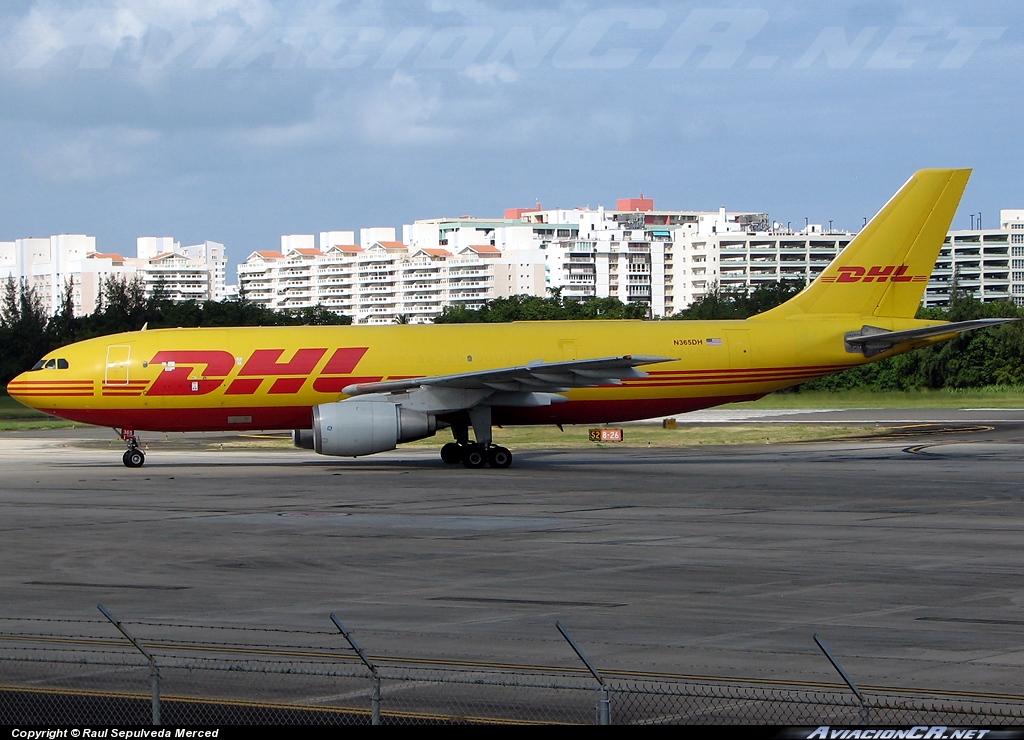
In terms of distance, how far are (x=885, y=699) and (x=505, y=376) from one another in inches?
1043

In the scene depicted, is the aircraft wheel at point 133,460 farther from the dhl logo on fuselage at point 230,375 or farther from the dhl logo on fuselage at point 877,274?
the dhl logo on fuselage at point 877,274

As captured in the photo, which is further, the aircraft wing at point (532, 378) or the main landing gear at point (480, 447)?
the main landing gear at point (480, 447)

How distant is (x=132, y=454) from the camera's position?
132ft

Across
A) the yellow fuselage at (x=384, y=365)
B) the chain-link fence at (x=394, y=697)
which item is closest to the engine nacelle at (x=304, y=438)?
the yellow fuselage at (x=384, y=365)

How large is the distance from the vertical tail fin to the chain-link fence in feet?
103

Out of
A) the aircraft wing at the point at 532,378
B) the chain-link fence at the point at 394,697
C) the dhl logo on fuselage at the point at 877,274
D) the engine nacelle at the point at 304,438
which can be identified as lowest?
the chain-link fence at the point at 394,697

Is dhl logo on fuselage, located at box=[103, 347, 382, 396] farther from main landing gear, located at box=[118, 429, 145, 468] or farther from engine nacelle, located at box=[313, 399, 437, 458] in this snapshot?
main landing gear, located at box=[118, 429, 145, 468]

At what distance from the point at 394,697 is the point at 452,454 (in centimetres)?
2813

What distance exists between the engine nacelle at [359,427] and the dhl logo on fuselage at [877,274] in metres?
14.5

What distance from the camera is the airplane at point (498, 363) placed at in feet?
125

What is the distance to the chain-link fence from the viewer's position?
33.2ft

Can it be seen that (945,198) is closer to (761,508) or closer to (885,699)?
(761,508)

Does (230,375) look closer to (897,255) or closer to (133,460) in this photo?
(133,460)

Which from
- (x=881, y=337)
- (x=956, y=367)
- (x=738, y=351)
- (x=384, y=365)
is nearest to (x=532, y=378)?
(x=384, y=365)
